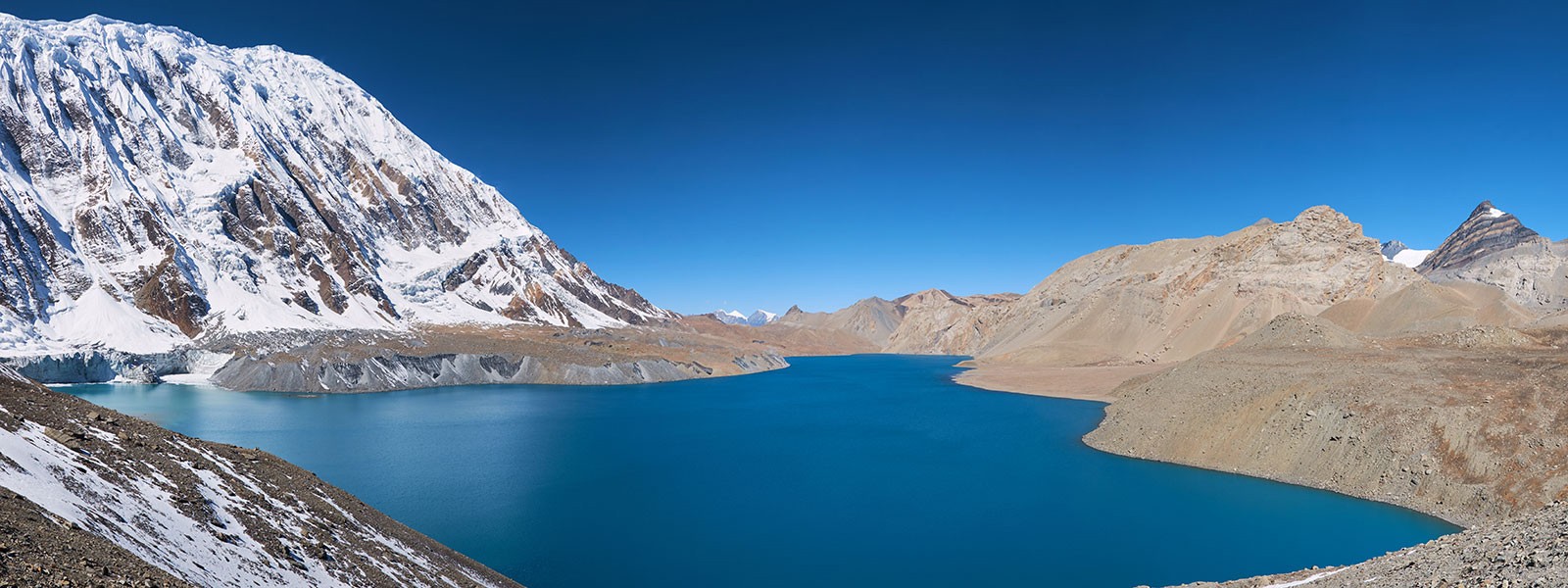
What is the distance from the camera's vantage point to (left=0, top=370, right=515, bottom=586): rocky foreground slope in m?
8.95

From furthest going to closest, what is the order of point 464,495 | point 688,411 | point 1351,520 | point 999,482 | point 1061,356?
point 1061,356 < point 688,411 < point 999,482 < point 464,495 < point 1351,520

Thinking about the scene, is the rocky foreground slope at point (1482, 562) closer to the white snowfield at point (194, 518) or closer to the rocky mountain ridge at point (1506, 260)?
the white snowfield at point (194, 518)

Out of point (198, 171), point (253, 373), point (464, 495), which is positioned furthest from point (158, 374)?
point (464, 495)

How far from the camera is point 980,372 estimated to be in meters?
119

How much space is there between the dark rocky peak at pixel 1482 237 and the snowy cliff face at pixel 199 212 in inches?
7692

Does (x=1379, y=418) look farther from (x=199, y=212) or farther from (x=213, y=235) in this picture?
(x=199, y=212)

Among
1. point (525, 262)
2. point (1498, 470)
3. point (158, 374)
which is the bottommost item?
point (158, 374)

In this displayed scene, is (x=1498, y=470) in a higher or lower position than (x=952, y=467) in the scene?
higher

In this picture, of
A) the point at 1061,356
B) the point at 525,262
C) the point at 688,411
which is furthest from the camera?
the point at 525,262

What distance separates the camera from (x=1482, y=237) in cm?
15062

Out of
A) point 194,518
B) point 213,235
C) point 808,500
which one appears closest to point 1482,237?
point 808,500

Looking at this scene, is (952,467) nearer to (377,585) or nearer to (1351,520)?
(1351,520)

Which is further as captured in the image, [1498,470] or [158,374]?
[158,374]

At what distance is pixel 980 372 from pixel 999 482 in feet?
268
